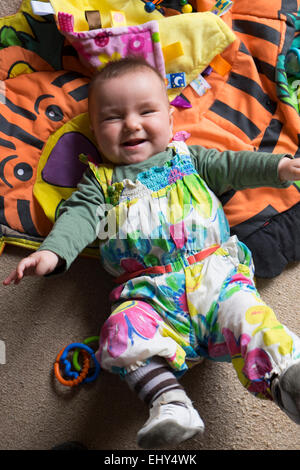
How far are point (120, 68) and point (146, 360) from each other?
0.61 meters

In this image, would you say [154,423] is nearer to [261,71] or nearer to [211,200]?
[211,200]

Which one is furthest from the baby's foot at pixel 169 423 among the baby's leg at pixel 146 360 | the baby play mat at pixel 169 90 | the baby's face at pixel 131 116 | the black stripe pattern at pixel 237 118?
the black stripe pattern at pixel 237 118

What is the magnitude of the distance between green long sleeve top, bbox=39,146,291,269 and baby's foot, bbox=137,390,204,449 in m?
0.31

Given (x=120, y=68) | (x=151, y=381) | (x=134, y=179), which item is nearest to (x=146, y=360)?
(x=151, y=381)

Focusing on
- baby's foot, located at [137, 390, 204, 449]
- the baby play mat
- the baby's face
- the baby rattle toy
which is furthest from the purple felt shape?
baby's foot, located at [137, 390, 204, 449]

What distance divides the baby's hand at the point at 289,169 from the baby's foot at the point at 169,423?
458mm

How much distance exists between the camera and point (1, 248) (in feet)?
3.33

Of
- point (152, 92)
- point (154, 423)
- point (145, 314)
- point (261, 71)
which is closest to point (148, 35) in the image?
point (152, 92)

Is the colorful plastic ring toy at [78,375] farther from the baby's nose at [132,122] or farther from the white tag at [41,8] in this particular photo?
the white tag at [41,8]

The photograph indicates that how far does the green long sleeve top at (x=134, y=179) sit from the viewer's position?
84 cm

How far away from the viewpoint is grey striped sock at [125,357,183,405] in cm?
77

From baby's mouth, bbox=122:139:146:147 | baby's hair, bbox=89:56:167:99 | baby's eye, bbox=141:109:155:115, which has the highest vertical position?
baby's hair, bbox=89:56:167:99
